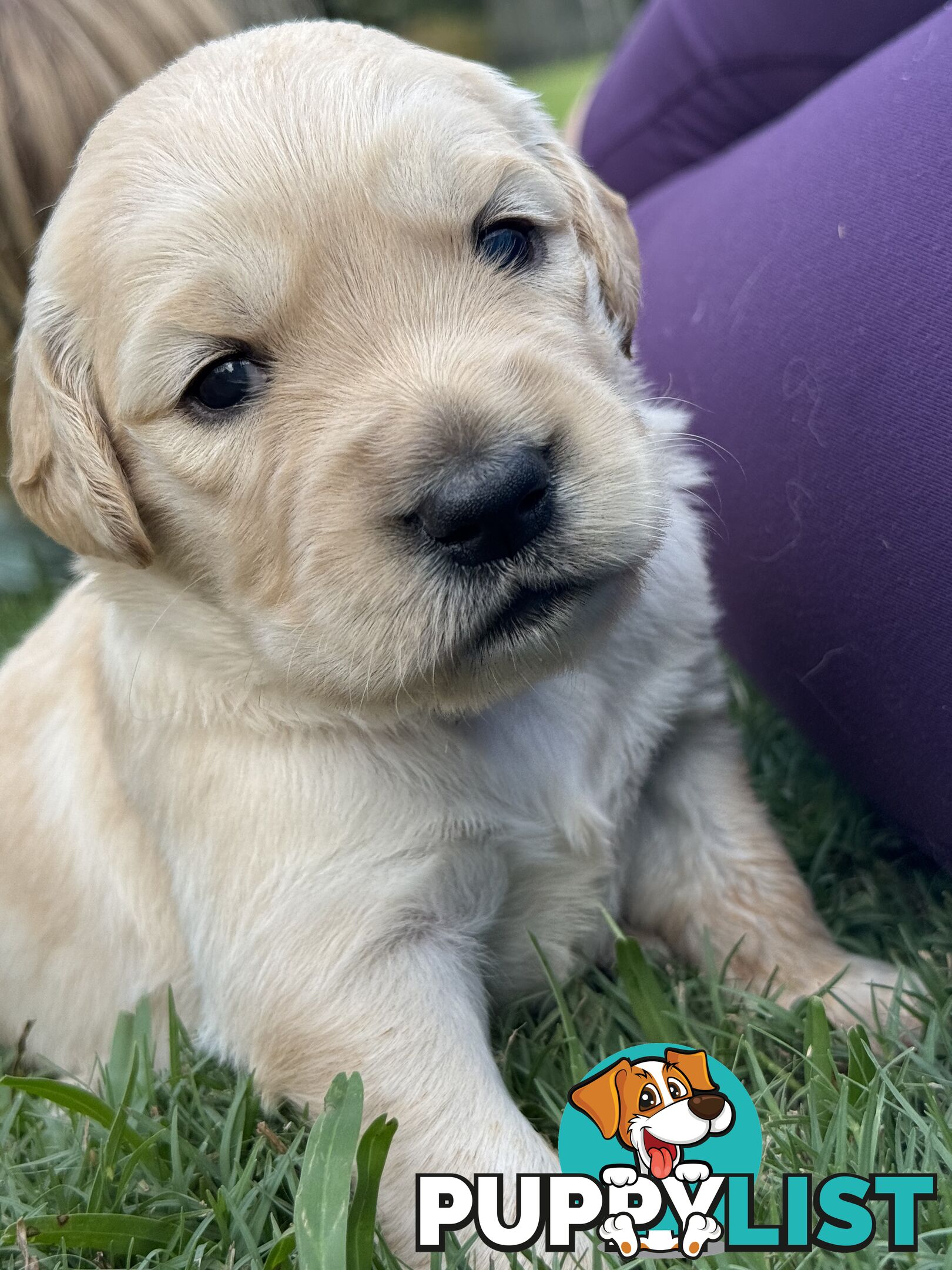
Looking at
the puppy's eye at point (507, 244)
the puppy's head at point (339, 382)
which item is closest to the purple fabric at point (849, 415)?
the puppy's head at point (339, 382)

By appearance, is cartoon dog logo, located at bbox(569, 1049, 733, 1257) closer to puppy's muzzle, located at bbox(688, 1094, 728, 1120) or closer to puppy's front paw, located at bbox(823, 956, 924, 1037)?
puppy's muzzle, located at bbox(688, 1094, 728, 1120)

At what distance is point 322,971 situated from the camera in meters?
2.15

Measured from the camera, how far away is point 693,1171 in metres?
1.72

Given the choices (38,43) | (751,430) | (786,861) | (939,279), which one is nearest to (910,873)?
(786,861)

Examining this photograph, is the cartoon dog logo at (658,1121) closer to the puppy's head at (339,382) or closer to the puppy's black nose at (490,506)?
the puppy's head at (339,382)

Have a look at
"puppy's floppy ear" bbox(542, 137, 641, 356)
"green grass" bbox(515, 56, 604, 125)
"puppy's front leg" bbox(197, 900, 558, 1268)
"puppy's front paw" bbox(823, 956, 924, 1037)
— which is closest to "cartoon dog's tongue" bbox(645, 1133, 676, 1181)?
"puppy's front leg" bbox(197, 900, 558, 1268)

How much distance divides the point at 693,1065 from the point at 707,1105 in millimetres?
72

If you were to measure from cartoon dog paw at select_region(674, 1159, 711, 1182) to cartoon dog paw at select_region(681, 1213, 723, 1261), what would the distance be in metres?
0.05

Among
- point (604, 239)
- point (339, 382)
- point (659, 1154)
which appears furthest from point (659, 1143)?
point (604, 239)

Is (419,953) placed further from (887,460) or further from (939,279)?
(939,279)

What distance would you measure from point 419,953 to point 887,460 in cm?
127

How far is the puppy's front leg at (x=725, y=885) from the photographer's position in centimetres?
249

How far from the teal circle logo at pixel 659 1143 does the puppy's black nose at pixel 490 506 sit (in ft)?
2.56

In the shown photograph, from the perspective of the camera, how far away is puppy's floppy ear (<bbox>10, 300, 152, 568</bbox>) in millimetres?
2221
